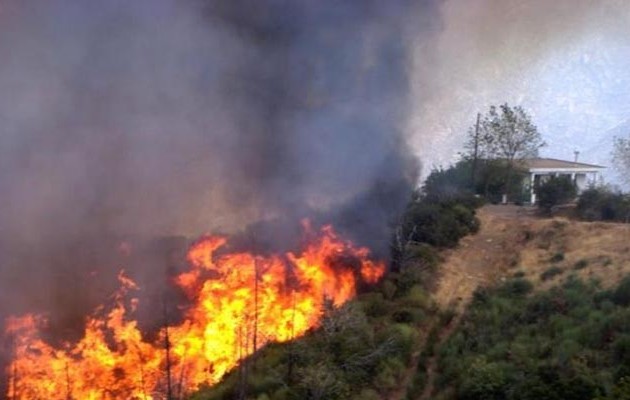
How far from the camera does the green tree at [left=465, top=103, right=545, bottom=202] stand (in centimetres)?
2886

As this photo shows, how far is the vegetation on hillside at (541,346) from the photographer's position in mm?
11195

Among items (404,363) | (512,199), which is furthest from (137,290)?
(512,199)

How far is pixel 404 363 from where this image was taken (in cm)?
1388

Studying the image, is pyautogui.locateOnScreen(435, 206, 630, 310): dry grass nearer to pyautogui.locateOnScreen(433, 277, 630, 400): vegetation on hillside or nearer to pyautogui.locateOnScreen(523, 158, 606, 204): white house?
pyautogui.locateOnScreen(433, 277, 630, 400): vegetation on hillside

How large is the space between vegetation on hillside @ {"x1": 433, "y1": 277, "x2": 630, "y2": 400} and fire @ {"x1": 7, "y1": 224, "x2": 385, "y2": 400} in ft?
10.8

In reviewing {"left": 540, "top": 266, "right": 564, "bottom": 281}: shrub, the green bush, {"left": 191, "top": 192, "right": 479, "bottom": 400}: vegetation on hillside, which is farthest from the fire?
the green bush

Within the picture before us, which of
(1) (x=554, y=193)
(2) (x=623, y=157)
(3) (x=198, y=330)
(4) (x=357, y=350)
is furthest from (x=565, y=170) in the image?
(3) (x=198, y=330)

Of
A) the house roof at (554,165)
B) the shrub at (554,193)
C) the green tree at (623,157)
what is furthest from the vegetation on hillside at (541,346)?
the house roof at (554,165)

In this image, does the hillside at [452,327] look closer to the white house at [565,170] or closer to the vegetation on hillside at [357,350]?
the vegetation on hillside at [357,350]

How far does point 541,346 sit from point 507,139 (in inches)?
693

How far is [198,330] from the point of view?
47.4 feet

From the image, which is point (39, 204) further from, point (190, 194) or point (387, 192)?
point (387, 192)

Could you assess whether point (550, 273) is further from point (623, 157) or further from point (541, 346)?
point (623, 157)

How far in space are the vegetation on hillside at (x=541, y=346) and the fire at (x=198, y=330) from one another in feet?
10.8
